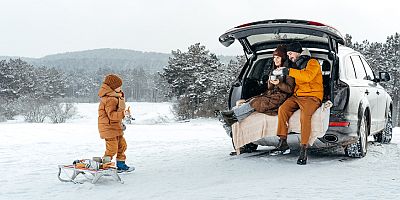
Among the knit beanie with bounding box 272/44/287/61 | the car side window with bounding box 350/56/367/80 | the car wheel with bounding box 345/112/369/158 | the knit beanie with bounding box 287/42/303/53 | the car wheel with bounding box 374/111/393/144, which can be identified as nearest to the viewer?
the knit beanie with bounding box 287/42/303/53

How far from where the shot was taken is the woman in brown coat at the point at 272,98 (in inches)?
255

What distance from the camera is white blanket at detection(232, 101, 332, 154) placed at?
20.0ft

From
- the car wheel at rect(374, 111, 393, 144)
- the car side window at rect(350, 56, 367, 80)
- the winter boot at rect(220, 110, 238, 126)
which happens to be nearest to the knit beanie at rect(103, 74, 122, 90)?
the winter boot at rect(220, 110, 238, 126)

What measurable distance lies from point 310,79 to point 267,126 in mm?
941

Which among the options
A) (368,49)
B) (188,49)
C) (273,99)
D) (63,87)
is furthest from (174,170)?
(63,87)

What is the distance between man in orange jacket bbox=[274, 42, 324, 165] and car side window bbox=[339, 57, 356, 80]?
2.02 feet

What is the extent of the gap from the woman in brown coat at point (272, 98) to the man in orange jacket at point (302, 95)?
11 cm

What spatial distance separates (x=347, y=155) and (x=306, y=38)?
1.89m

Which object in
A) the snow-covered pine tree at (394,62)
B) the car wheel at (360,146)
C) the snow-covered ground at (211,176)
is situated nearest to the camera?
the snow-covered ground at (211,176)

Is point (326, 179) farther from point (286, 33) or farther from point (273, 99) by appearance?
point (286, 33)

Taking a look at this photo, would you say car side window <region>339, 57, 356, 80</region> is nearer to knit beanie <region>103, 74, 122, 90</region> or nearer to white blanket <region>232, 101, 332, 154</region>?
white blanket <region>232, 101, 332, 154</region>

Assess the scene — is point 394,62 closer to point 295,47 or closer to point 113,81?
point 295,47

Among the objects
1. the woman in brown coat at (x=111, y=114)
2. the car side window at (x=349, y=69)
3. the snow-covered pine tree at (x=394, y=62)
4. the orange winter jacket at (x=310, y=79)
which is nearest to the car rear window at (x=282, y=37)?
the car side window at (x=349, y=69)

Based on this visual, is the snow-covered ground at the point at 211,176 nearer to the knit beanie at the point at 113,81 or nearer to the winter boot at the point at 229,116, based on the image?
the winter boot at the point at 229,116
